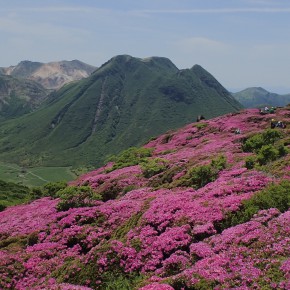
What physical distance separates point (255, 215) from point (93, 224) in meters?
11.0

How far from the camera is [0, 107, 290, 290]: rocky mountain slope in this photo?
581 inches

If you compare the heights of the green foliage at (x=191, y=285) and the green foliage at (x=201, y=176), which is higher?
the green foliage at (x=201, y=176)

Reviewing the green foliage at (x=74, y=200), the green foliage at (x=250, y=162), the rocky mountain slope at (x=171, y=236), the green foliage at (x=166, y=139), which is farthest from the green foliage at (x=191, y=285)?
the green foliage at (x=166, y=139)

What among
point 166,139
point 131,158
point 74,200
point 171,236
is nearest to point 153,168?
point 74,200

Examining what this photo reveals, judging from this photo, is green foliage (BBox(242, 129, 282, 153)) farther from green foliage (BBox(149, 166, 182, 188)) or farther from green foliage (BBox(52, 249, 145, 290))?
green foliage (BBox(52, 249, 145, 290))

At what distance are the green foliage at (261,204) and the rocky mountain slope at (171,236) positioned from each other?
0.17 feet

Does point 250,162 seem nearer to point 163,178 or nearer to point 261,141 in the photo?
point 163,178

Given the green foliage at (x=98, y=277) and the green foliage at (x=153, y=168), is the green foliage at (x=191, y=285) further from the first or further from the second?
the green foliage at (x=153, y=168)

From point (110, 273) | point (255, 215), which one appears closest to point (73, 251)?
point (110, 273)

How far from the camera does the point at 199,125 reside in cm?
7162

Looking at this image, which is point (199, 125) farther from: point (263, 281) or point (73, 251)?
point (263, 281)

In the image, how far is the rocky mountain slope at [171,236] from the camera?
581 inches

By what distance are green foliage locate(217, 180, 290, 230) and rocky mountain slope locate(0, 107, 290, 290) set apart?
0.05 meters

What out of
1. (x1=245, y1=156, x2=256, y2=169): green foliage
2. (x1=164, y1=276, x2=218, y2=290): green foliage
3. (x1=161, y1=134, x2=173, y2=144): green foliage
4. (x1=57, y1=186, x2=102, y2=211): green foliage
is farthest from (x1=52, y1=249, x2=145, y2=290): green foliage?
(x1=161, y1=134, x2=173, y2=144): green foliage
